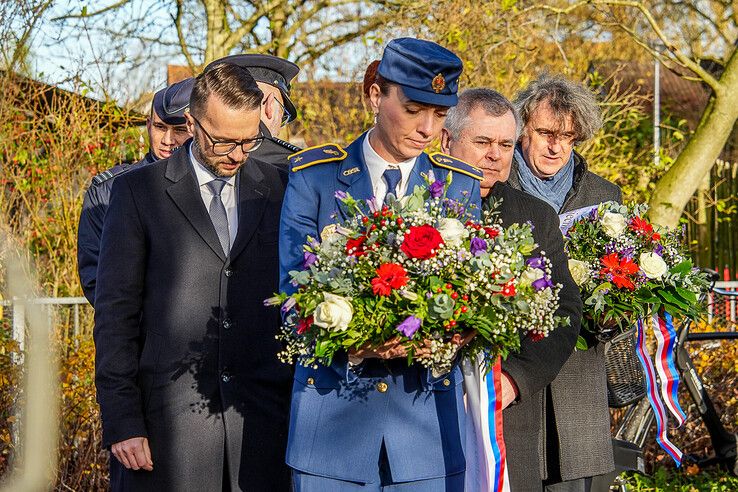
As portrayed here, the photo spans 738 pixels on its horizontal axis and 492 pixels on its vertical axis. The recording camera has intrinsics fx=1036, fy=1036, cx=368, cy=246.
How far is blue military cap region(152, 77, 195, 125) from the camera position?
4.84 meters

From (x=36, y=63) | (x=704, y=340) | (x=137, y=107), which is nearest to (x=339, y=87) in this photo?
(x=137, y=107)

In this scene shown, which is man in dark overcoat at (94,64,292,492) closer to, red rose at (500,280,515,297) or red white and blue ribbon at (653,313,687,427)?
red rose at (500,280,515,297)

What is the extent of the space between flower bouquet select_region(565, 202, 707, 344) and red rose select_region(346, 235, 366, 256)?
1352mm

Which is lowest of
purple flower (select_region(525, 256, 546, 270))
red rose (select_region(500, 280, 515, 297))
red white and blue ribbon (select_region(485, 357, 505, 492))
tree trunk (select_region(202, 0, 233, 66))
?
red white and blue ribbon (select_region(485, 357, 505, 492))

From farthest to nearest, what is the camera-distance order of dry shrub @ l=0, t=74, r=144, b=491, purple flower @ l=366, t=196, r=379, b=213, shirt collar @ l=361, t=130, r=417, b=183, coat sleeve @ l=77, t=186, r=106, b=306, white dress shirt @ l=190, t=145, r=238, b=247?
dry shrub @ l=0, t=74, r=144, b=491 < coat sleeve @ l=77, t=186, r=106, b=306 < white dress shirt @ l=190, t=145, r=238, b=247 < shirt collar @ l=361, t=130, r=417, b=183 < purple flower @ l=366, t=196, r=379, b=213

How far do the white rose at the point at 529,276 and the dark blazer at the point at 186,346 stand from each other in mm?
1078

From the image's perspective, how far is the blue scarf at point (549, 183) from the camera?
14.0ft

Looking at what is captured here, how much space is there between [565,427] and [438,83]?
1.55m

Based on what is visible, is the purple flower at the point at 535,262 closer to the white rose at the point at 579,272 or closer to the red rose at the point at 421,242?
the red rose at the point at 421,242

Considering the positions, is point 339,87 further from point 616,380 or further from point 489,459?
point 489,459

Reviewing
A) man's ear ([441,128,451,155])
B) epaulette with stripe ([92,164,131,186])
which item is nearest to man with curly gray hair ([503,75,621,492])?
man's ear ([441,128,451,155])

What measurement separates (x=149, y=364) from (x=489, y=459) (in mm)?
1192

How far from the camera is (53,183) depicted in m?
9.17

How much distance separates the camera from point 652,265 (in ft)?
13.0
